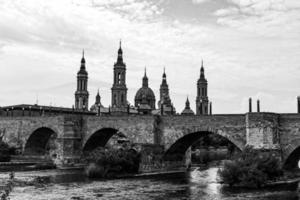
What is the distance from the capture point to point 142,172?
36156 millimetres

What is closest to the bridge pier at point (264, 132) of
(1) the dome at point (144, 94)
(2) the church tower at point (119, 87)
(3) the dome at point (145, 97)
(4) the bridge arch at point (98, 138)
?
(4) the bridge arch at point (98, 138)

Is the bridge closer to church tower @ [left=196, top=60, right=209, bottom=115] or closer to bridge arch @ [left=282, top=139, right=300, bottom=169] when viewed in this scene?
bridge arch @ [left=282, top=139, right=300, bottom=169]

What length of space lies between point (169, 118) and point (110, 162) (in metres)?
7.58

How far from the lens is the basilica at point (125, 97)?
8531 cm

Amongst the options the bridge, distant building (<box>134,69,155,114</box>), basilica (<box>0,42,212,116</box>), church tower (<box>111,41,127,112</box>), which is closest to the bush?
the bridge

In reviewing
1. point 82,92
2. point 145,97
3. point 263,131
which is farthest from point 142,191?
point 82,92

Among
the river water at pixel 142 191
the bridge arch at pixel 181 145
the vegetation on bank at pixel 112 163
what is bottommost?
the river water at pixel 142 191

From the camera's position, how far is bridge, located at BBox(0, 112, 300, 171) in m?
31.3

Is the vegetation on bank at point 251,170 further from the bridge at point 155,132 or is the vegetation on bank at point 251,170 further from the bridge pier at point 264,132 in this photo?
the bridge at point 155,132

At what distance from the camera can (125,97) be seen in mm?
85938

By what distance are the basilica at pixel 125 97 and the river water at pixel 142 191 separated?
148 feet

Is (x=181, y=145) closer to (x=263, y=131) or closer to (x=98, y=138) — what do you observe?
(x=263, y=131)

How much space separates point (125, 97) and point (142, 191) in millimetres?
61192

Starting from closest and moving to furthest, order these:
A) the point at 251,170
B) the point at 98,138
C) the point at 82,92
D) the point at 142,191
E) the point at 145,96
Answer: the point at 142,191 < the point at 251,170 < the point at 98,138 < the point at 145,96 < the point at 82,92
